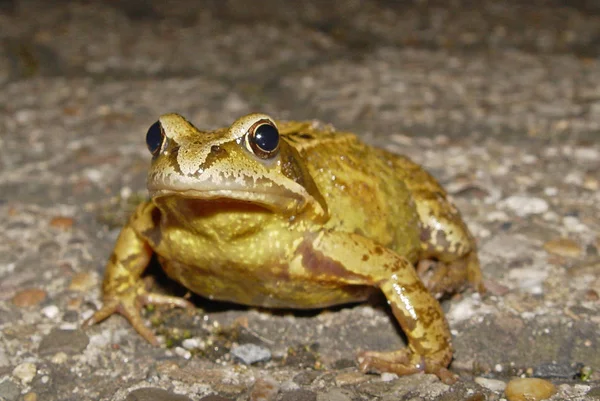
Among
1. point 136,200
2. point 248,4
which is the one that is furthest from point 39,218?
point 248,4

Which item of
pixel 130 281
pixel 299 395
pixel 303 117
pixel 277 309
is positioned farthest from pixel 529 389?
pixel 303 117

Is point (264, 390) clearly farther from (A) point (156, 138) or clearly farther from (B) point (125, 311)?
(A) point (156, 138)

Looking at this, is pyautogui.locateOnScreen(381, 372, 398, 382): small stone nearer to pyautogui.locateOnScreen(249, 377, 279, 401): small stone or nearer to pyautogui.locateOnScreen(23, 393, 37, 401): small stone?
pyautogui.locateOnScreen(249, 377, 279, 401): small stone

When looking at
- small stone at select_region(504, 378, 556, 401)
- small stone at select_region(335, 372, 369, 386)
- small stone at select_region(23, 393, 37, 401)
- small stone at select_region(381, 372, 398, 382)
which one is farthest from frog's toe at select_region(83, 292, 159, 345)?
small stone at select_region(504, 378, 556, 401)

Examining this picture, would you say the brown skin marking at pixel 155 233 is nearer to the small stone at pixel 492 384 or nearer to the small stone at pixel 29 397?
the small stone at pixel 29 397

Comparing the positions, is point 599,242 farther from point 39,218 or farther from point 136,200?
point 39,218

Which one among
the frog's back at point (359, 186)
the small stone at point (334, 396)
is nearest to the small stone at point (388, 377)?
the small stone at point (334, 396)
